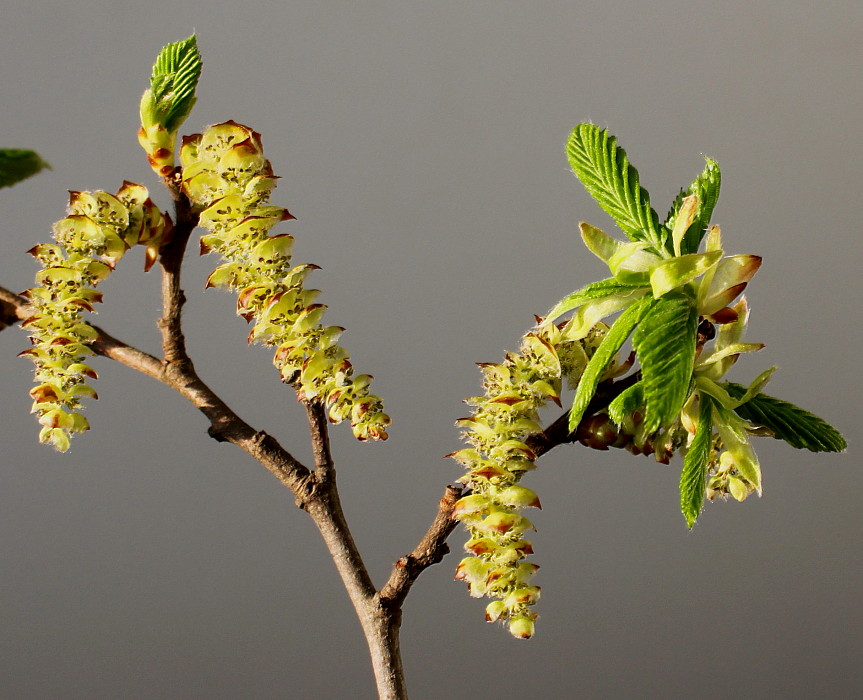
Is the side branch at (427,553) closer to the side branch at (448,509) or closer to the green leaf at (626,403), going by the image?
the side branch at (448,509)

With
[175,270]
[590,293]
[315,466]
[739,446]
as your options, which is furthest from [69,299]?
[739,446]

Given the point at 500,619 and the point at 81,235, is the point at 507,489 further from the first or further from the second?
the point at 81,235

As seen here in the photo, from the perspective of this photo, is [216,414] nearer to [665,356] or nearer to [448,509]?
[448,509]

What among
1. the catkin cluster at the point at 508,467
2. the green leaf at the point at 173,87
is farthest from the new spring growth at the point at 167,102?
the catkin cluster at the point at 508,467

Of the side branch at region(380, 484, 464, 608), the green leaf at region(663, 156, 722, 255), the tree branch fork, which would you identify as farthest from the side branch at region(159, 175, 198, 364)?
the green leaf at region(663, 156, 722, 255)

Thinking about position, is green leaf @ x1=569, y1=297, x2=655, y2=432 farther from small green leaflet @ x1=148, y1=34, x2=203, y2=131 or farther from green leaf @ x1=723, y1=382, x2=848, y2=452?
small green leaflet @ x1=148, y1=34, x2=203, y2=131

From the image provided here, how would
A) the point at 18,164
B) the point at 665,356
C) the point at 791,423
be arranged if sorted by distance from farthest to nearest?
1. the point at 791,423
2. the point at 665,356
3. the point at 18,164

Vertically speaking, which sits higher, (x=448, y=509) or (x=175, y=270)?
(x=175, y=270)
